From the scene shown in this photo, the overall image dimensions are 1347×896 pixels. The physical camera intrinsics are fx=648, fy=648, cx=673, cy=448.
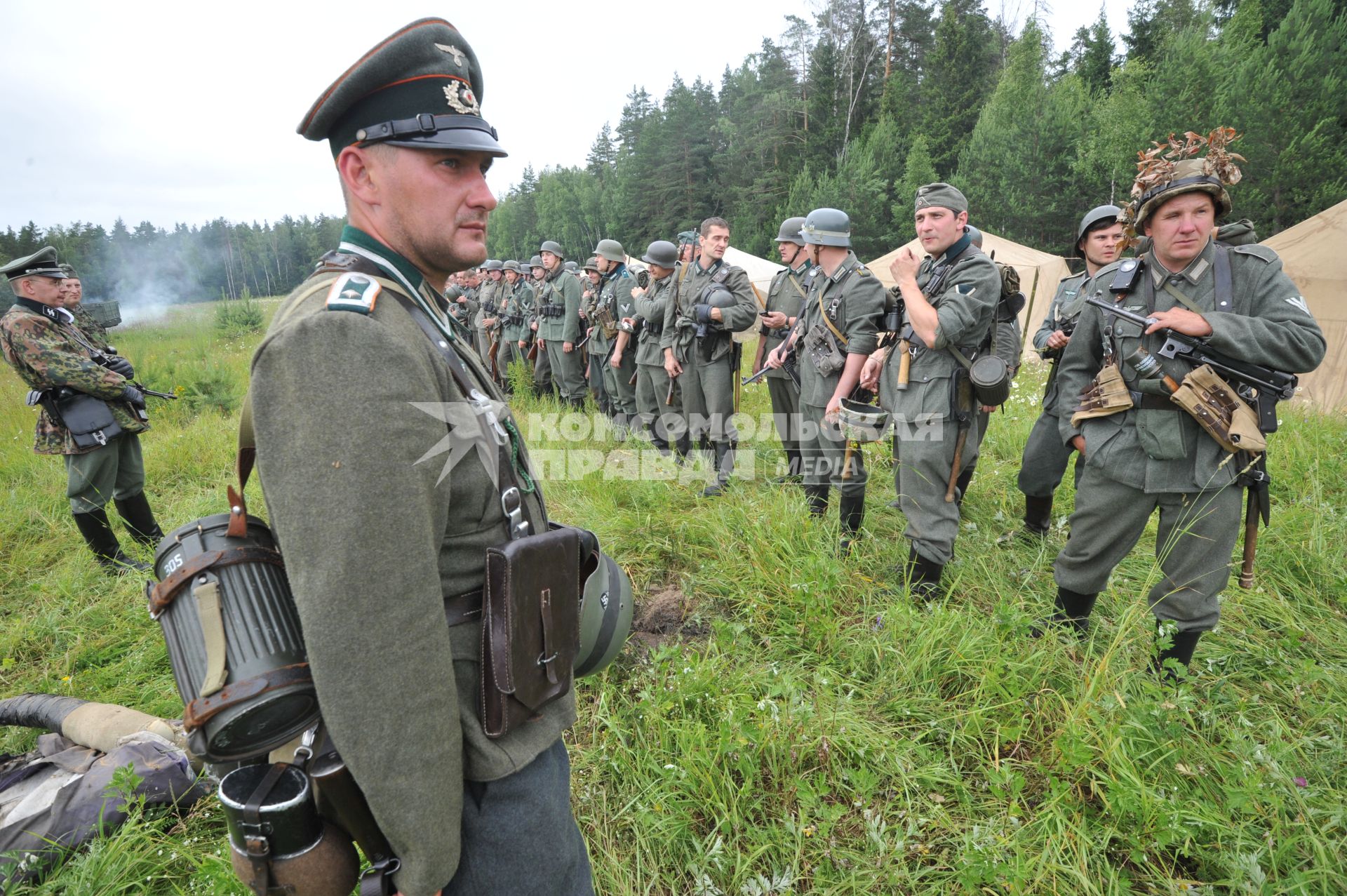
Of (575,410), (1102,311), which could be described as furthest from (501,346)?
(1102,311)

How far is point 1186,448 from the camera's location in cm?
247

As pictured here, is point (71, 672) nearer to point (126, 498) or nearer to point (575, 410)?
point (126, 498)

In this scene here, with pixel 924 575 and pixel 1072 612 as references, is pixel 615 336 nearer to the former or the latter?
pixel 924 575

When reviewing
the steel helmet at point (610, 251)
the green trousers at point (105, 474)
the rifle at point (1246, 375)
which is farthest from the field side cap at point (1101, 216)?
the green trousers at point (105, 474)

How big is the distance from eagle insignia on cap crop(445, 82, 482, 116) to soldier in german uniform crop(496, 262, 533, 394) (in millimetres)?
9114

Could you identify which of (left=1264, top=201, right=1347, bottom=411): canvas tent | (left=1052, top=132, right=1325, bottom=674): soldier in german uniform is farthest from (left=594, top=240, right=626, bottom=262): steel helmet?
(left=1264, top=201, right=1347, bottom=411): canvas tent

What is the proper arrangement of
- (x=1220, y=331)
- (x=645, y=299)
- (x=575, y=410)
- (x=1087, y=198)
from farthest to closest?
(x=1087, y=198), (x=575, y=410), (x=645, y=299), (x=1220, y=331)

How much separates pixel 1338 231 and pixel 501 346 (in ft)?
35.8

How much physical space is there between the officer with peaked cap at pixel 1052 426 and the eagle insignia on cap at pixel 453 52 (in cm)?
375

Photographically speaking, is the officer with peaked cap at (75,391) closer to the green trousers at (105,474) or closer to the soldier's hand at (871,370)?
the green trousers at (105,474)

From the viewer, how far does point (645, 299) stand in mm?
6477

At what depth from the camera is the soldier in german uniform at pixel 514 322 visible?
1048 cm

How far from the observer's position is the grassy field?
1.89m

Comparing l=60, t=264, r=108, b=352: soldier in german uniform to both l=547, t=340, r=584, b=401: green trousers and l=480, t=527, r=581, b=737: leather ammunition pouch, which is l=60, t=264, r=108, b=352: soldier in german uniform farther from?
l=547, t=340, r=584, b=401: green trousers
